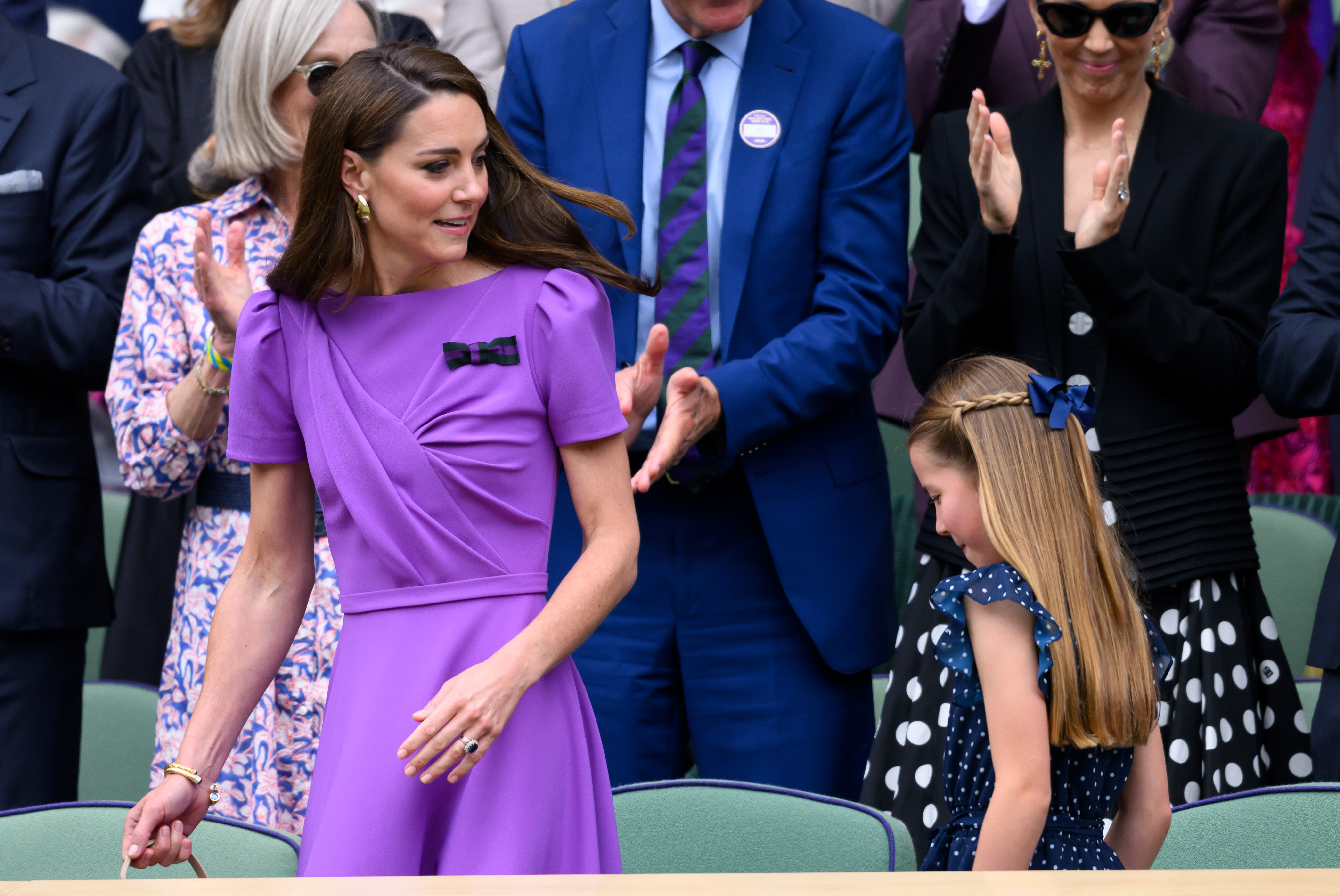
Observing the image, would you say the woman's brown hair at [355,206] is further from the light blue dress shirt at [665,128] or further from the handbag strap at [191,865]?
the light blue dress shirt at [665,128]

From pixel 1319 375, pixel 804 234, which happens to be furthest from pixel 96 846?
pixel 1319 375

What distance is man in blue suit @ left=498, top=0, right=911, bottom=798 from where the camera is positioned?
293 cm

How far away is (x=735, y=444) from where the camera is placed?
2.82m

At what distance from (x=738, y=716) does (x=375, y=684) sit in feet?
3.79

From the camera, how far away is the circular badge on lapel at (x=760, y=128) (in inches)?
117

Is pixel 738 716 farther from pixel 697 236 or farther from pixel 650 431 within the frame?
pixel 697 236

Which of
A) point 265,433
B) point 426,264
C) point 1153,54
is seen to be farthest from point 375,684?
point 1153,54

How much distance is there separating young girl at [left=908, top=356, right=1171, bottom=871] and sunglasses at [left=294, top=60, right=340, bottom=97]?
1.34 metres

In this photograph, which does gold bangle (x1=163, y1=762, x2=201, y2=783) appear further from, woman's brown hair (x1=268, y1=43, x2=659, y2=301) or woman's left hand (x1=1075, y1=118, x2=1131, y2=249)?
woman's left hand (x1=1075, y1=118, x2=1131, y2=249)

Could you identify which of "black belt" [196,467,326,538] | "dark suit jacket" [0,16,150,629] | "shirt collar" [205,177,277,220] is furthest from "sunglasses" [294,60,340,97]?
"black belt" [196,467,326,538]


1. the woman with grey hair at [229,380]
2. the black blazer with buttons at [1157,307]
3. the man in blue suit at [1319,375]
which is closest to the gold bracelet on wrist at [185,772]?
the woman with grey hair at [229,380]

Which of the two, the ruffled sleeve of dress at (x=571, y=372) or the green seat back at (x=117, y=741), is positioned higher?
the ruffled sleeve of dress at (x=571, y=372)

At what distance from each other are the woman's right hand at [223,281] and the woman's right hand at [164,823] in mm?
947

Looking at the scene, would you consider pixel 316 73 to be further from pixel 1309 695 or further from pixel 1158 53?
pixel 1309 695
